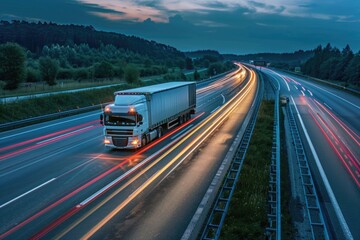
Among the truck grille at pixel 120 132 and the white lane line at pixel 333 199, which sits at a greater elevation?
the truck grille at pixel 120 132

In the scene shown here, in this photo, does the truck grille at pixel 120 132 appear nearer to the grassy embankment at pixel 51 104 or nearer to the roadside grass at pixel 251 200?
the roadside grass at pixel 251 200

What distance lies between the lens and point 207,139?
27.4 meters

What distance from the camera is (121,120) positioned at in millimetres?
22766

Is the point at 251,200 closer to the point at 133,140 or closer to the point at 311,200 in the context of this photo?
the point at 311,200

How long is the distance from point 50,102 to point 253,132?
2546 centimetres

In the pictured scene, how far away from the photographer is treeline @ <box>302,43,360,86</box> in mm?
93831

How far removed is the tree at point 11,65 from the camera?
50250mm

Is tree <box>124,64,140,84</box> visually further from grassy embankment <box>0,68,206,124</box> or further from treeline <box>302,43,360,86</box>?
treeline <box>302,43,360,86</box>

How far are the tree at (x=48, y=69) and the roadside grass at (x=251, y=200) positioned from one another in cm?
4751

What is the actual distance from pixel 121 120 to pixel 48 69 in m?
43.6

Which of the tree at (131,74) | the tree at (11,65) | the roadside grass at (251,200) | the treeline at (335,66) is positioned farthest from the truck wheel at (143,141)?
the treeline at (335,66)

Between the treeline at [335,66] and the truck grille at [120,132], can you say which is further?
the treeline at [335,66]

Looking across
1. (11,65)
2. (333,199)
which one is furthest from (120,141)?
(11,65)

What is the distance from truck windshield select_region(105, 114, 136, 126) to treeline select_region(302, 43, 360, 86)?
265 ft
